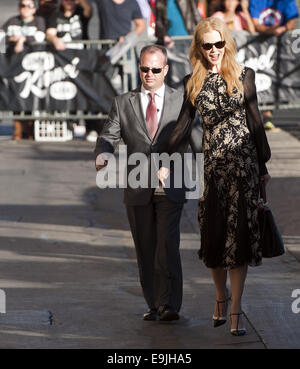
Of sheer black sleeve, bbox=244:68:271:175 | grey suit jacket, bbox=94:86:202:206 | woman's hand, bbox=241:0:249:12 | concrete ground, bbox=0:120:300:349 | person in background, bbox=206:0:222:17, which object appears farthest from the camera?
person in background, bbox=206:0:222:17

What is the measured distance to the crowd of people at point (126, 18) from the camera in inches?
742

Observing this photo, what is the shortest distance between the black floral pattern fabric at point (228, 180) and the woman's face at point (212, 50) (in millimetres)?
95

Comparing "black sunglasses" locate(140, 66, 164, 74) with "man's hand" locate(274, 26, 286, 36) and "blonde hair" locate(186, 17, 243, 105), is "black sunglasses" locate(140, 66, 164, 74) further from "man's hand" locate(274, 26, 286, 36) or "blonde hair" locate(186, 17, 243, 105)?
"man's hand" locate(274, 26, 286, 36)

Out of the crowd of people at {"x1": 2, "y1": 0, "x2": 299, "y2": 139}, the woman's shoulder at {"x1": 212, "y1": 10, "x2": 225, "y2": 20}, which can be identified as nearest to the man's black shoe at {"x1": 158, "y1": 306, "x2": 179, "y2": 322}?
the crowd of people at {"x1": 2, "y1": 0, "x2": 299, "y2": 139}

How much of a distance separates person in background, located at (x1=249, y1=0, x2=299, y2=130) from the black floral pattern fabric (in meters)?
12.3

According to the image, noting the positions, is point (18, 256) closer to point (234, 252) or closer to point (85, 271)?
point (85, 271)

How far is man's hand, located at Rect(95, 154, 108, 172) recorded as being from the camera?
769 cm

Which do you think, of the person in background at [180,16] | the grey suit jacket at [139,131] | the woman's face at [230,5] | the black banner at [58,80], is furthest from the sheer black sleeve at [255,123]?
the woman's face at [230,5]

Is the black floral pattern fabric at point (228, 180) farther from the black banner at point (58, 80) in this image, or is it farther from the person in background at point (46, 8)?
the person in background at point (46, 8)

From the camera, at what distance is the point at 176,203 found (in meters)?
7.97

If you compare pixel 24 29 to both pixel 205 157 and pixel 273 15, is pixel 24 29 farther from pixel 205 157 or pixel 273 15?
pixel 205 157

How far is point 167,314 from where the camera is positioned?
7.99 meters

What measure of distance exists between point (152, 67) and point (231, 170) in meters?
0.89
